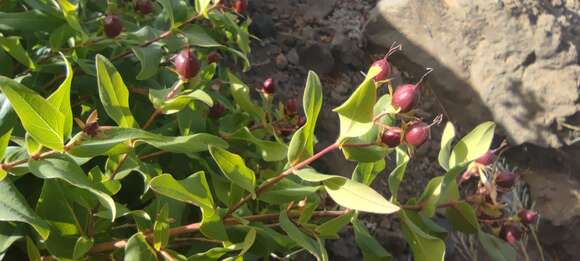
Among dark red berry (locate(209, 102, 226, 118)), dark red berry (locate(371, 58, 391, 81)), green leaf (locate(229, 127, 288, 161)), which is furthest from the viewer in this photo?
dark red berry (locate(209, 102, 226, 118))

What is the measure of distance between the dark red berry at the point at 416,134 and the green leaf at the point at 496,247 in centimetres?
32

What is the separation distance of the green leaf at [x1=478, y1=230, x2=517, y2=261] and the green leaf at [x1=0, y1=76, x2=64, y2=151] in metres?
0.81

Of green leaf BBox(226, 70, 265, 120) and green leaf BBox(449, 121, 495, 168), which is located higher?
green leaf BBox(449, 121, 495, 168)

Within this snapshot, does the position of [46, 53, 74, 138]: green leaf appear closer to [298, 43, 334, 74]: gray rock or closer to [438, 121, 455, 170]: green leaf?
[438, 121, 455, 170]: green leaf

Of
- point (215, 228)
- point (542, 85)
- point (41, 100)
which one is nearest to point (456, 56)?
point (542, 85)

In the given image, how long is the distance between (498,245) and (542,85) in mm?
2117

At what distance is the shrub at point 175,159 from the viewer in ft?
3.40

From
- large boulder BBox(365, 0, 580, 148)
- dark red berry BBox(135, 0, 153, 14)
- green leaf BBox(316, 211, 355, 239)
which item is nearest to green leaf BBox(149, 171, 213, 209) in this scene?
green leaf BBox(316, 211, 355, 239)

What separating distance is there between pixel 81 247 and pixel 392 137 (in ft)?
1.99

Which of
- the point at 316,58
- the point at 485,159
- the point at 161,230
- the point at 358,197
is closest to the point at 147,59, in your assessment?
the point at 161,230

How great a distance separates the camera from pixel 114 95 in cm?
117

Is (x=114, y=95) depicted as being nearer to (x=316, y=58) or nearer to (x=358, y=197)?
(x=358, y=197)

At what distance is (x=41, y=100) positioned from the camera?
1.01 metres

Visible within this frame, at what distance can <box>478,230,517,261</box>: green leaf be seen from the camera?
1.27 m
